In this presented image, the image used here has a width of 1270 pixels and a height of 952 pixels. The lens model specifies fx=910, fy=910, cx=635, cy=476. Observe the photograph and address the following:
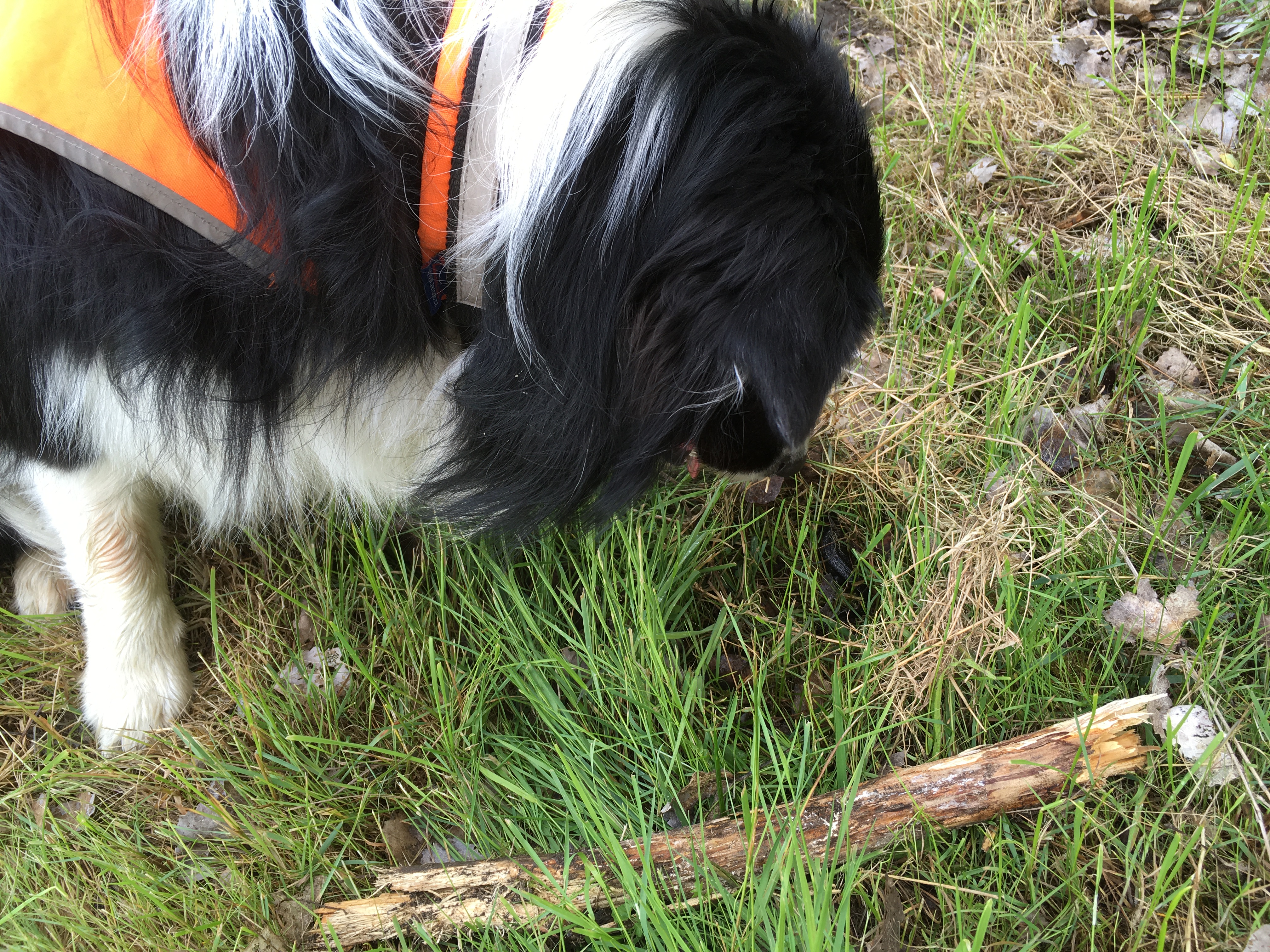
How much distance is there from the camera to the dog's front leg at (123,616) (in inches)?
80.4

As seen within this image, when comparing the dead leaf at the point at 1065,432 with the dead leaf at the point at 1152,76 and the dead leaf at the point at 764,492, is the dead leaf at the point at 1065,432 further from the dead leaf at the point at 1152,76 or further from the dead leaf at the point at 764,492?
the dead leaf at the point at 1152,76

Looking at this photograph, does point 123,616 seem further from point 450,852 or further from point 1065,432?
point 1065,432

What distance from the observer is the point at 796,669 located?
6.77 ft

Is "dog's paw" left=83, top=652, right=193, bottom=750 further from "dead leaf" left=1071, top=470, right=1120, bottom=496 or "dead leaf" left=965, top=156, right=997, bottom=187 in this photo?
"dead leaf" left=965, top=156, right=997, bottom=187

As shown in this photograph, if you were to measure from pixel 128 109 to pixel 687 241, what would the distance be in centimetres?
A: 88

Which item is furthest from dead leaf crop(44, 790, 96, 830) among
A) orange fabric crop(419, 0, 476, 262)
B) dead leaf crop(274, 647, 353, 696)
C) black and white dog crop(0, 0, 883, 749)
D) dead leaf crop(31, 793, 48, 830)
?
orange fabric crop(419, 0, 476, 262)

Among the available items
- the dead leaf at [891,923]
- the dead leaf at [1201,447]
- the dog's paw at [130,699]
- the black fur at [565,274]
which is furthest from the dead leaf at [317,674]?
the dead leaf at [1201,447]

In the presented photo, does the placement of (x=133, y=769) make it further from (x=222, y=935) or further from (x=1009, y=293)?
(x=1009, y=293)

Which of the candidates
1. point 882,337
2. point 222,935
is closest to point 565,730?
point 222,935

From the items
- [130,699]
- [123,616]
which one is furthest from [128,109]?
[130,699]

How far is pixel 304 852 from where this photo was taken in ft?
5.98

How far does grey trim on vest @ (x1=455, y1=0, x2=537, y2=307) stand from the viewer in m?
1.41

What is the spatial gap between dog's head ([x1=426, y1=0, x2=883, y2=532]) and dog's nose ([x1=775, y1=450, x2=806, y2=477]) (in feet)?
0.49

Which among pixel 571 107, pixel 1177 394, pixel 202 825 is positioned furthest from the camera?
pixel 1177 394
